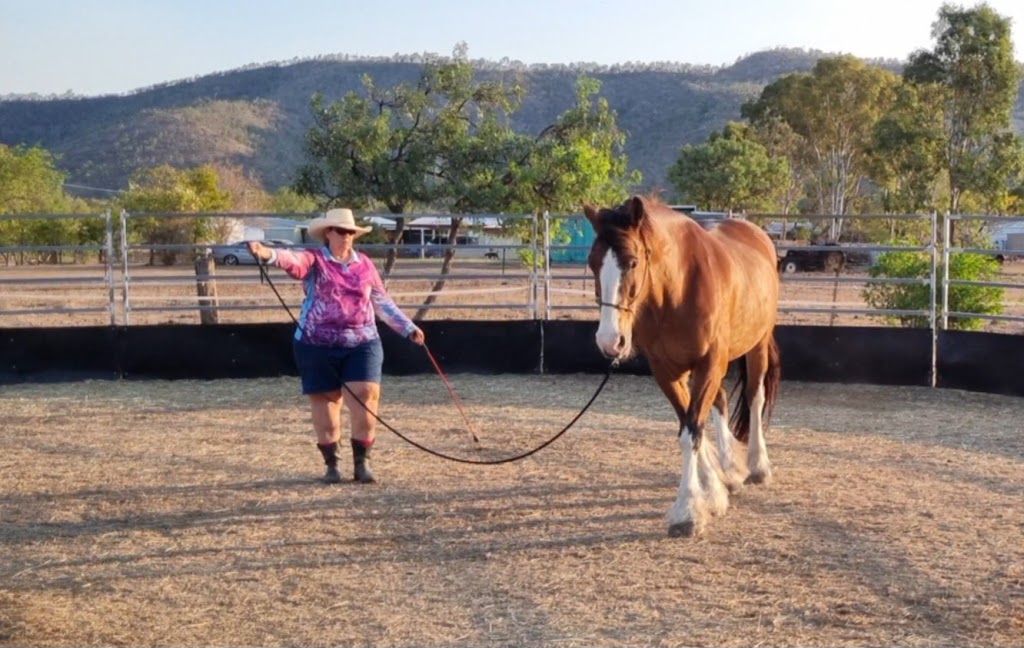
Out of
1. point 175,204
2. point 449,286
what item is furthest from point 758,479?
point 175,204

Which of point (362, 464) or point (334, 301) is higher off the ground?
point (334, 301)

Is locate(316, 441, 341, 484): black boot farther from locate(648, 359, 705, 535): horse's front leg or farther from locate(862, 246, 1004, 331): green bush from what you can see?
locate(862, 246, 1004, 331): green bush

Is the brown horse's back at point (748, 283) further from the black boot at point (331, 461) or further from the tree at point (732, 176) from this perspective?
the tree at point (732, 176)

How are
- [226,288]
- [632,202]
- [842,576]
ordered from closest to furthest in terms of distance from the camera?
[842,576], [632,202], [226,288]

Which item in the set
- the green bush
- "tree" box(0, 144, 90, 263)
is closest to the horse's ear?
the green bush

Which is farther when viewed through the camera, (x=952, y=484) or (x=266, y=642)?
(x=952, y=484)

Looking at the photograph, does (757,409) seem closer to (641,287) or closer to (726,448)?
(726,448)

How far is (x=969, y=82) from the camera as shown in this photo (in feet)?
99.1

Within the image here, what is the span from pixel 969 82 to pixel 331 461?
28426mm

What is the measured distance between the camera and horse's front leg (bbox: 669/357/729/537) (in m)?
5.23

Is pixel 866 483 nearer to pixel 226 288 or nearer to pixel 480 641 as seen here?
pixel 480 641

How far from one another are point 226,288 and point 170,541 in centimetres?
1917

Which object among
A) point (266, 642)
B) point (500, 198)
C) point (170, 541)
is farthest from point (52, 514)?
point (500, 198)

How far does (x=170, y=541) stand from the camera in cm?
528
